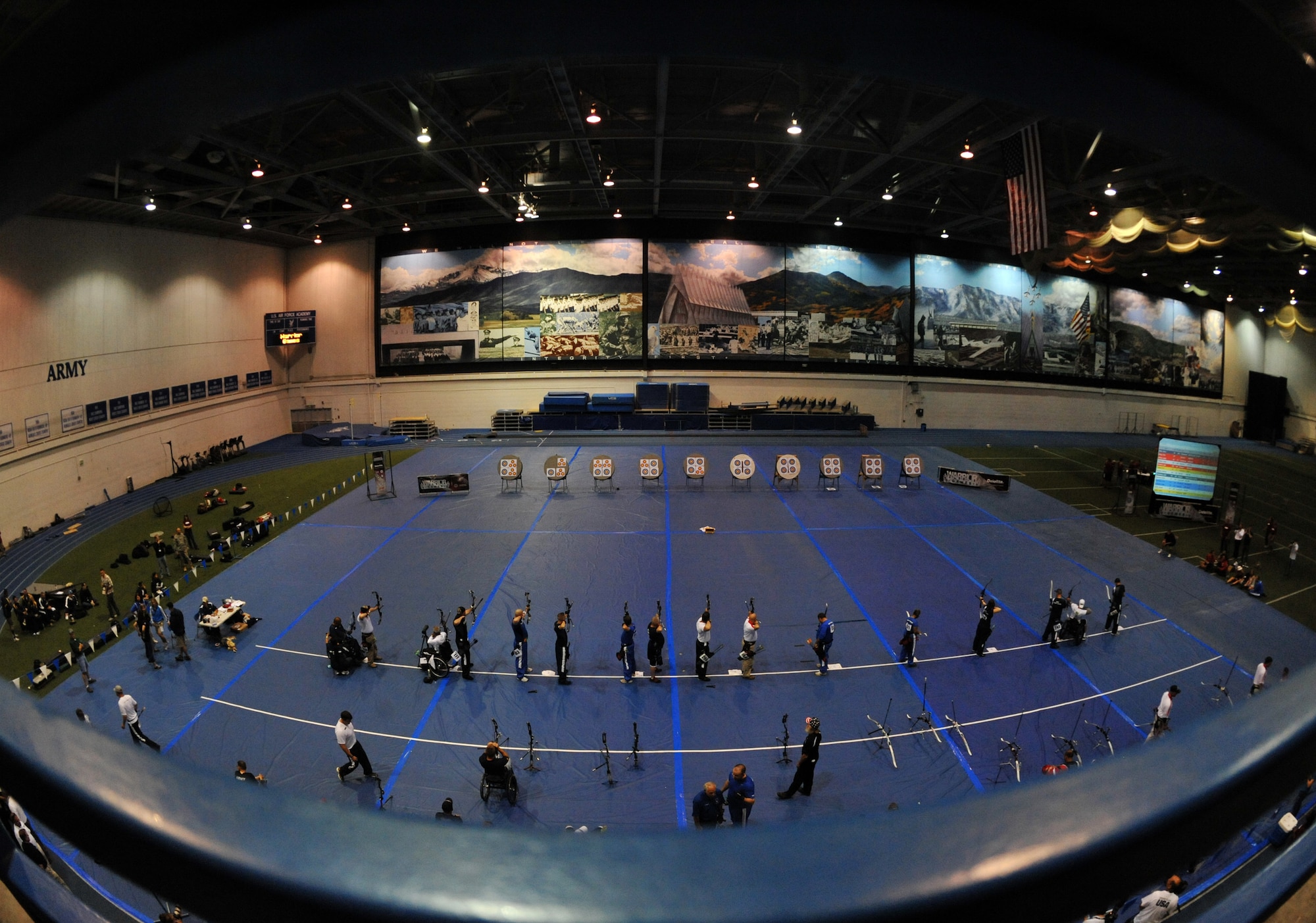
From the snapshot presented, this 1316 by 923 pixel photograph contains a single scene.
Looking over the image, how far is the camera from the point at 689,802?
31.0 ft

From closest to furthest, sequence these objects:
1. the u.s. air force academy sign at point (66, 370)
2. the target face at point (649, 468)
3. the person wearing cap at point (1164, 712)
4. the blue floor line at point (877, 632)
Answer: the blue floor line at point (877, 632) < the person wearing cap at point (1164, 712) < the u.s. air force academy sign at point (66, 370) < the target face at point (649, 468)

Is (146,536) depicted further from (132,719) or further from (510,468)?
(132,719)

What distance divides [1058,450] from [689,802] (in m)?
33.8

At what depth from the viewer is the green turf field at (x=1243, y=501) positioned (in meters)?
18.8

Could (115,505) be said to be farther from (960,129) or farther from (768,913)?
(960,129)

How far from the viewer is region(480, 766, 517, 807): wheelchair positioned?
364 inches

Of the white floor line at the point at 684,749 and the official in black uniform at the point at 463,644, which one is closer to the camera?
the white floor line at the point at 684,749

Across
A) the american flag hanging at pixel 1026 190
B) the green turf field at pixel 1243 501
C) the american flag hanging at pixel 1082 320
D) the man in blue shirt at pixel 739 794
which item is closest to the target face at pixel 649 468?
the american flag hanging at pixel 1026 190

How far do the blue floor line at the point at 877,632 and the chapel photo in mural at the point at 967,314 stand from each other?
2230 cm

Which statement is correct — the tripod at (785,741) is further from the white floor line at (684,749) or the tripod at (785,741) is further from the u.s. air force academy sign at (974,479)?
the u.s. air force academy sign at (974,479)

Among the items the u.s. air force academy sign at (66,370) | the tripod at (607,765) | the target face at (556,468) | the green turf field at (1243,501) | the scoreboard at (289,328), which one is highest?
the scoreboard at (289,328)

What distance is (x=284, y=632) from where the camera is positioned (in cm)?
1410

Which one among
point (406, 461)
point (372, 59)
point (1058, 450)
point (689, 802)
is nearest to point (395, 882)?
point (372, 59)

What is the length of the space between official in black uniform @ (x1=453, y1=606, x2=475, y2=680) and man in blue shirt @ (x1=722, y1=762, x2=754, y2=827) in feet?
19.3
